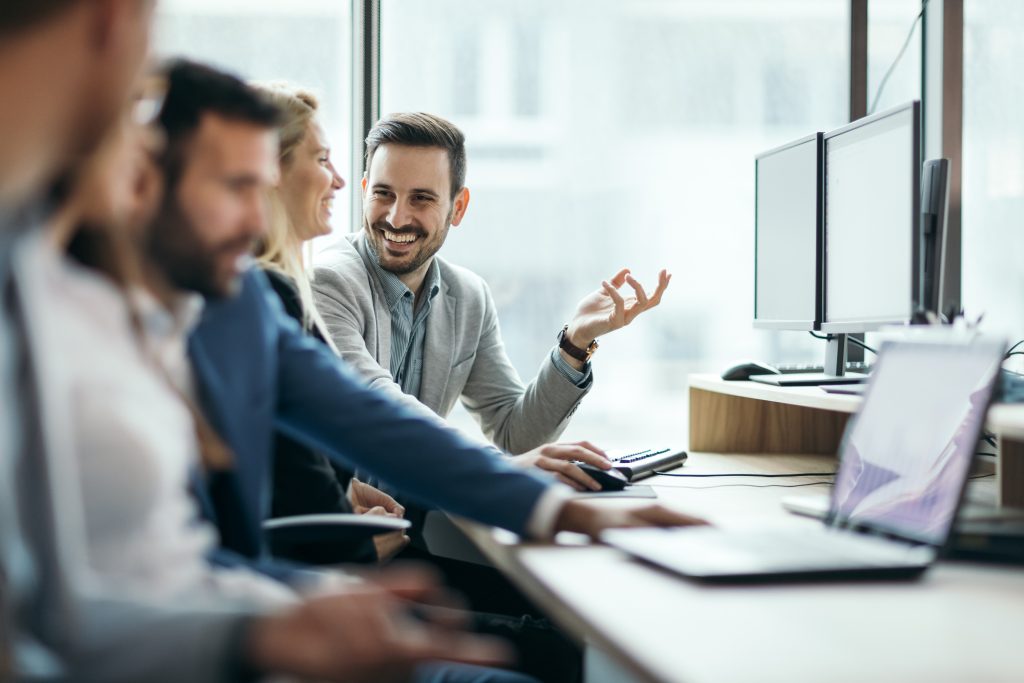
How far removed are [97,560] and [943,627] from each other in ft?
2.09

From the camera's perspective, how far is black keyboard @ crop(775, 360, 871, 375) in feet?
7.66

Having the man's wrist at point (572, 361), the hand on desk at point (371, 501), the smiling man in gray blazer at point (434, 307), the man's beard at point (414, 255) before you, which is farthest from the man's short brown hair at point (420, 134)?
the hand on desk at point (371, 501)

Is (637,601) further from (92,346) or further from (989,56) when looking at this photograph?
(989,56)

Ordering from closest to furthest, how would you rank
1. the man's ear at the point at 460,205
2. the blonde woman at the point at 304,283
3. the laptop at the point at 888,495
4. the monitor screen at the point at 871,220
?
the laptop at the point at 888,495 → the blonde woman at the point at 304,283 → the monitor screen at the point at 871,220 → the man's ear at the point at 460,205

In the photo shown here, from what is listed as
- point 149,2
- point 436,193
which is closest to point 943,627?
point 149,2

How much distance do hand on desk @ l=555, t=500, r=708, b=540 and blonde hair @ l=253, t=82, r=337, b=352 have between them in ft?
1.79

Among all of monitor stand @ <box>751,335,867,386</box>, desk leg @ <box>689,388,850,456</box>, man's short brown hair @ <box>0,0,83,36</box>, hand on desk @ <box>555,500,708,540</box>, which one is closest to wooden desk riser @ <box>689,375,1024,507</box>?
desk leg @ <box>689,388,850,456</box>

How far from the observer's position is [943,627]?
2.60 ft

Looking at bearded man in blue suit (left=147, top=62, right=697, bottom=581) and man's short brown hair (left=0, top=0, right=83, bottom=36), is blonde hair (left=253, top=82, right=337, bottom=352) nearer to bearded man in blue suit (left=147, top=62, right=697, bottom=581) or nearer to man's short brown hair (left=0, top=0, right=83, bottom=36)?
bearded man in blue suit (left=147, top=62, right=697, bottom=581)

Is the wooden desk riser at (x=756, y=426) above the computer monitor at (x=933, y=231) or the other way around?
the other way around

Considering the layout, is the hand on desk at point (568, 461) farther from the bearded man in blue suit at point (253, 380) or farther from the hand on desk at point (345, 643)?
the hand on desk at point (345, 643)

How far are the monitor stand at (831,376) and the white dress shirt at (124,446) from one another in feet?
4.34

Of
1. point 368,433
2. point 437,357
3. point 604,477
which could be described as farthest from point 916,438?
point 437,357

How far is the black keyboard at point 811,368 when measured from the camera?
7.66ft
